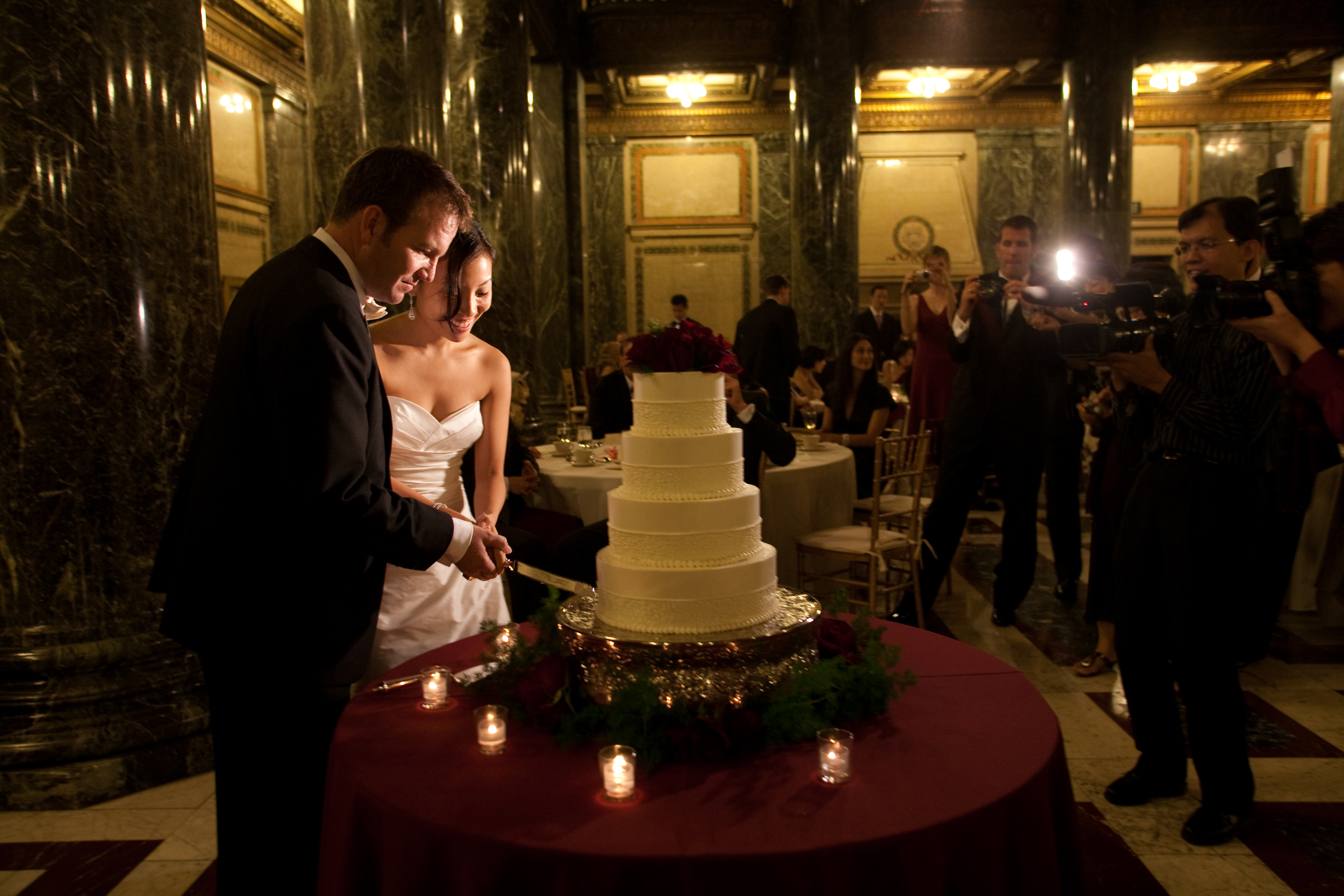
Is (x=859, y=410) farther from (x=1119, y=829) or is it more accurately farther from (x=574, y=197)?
(x=574, y=197)

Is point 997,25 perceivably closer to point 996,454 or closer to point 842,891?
point 996,454

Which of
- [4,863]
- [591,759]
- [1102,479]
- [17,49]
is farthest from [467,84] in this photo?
[591,759]

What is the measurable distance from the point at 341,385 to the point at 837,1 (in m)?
9.18

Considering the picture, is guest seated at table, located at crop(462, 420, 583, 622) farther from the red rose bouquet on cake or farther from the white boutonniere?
the red rose bouquet on cake

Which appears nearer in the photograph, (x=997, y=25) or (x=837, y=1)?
(x=837, y=1)

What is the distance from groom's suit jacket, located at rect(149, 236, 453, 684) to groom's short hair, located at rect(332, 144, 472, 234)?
0.38 ft

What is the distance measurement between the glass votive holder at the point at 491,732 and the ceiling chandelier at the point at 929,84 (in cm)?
1229

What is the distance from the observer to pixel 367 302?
188cm

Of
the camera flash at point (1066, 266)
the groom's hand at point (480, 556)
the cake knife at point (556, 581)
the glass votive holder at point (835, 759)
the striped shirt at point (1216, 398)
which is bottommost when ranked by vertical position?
the glass votive holder at point (835, 759)

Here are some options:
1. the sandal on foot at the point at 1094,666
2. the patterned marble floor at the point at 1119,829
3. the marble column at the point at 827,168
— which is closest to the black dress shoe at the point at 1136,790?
the patterned marble floor at the point at 1119,829

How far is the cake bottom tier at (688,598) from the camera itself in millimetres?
1696

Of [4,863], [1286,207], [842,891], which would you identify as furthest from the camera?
[4,863]

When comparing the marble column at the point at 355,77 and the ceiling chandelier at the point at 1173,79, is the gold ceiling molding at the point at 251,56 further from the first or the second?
the ceiling chandelier at the point at 1173,79

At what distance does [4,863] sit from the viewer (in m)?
2.67
